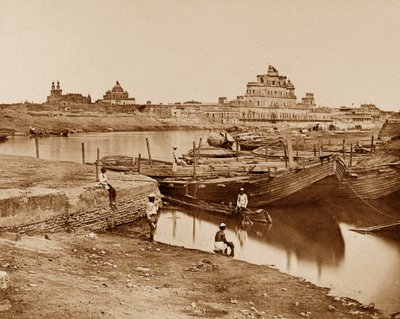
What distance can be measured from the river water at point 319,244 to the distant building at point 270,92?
357ft

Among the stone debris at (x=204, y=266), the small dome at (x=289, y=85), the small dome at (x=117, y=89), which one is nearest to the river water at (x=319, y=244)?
the stone debris at (x=204, y=266)

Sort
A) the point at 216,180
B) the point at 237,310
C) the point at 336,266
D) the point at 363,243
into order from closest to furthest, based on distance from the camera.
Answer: the point at 237,310 → the point at 336,266 → the point at 363,243 → the point at 216,180

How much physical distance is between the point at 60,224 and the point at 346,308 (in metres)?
8.36

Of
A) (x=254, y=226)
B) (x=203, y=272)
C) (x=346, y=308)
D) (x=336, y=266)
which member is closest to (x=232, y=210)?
(x=254, y=226)

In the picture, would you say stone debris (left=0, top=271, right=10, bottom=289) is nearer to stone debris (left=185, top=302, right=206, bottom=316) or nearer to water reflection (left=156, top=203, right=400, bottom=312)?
stone debris (left=185, top=302, right=206, bottom=316)

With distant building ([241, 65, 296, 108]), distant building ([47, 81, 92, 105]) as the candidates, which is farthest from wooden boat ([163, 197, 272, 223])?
distant building ([47, 81, 92, 105])

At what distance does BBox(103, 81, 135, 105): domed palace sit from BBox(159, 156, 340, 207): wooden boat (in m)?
137

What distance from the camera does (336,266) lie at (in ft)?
44.6

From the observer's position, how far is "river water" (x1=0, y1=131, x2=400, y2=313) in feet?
39.0

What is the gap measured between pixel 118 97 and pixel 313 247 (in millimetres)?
147610

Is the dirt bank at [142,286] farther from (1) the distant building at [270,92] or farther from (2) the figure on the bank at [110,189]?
(1) the distant building at [270,92]

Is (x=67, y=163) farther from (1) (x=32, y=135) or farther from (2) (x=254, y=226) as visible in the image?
(1) (x=32, y=135)

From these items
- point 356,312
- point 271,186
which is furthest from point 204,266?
point 271,186

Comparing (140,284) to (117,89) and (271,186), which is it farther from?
(117,89)
